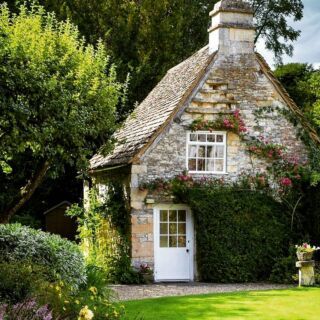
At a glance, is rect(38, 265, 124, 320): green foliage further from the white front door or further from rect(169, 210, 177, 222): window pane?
rect(169, 210, 177, 222): window pane

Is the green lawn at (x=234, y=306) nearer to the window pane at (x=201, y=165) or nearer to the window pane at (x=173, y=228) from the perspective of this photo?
the window pane at (x=173, y=228)

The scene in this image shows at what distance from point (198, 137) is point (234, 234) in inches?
122

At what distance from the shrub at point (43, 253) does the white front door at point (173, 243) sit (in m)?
6.03

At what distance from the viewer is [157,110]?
20.8m

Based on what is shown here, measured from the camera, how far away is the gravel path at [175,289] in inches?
611

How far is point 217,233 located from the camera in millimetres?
18500

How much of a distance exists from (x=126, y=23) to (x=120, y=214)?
12842 millimetres

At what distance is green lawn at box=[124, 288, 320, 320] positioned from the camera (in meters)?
12.0

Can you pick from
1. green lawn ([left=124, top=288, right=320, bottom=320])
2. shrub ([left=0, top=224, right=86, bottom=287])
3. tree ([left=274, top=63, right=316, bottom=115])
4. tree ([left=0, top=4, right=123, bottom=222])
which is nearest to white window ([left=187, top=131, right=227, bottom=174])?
tree ([left=0, top=4, right=123, bottom=222])

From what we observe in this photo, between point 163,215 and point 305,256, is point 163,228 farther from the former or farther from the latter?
point 305,256

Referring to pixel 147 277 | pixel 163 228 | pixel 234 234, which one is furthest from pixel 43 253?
pixel 234 234

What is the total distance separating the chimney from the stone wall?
29 cm

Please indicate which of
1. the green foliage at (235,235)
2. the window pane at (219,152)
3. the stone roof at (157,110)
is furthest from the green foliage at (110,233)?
the window pane at (219,152)

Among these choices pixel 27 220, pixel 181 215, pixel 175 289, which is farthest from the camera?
pixel 27 220
